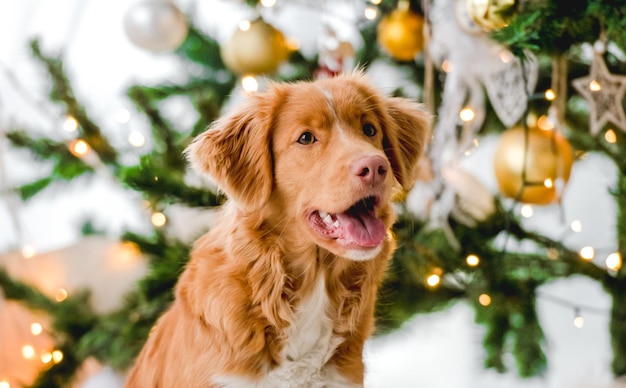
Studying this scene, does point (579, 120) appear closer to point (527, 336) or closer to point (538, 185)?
point (538, 185)

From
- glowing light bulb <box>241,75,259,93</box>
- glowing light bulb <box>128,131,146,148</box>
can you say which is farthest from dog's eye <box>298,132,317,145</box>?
glowing light bulb <box>128,131,146,148</box>

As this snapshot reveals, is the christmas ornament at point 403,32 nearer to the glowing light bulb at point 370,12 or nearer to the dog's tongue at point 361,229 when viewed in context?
the glowing light bulb at point 370,12

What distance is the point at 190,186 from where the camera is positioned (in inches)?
82.1

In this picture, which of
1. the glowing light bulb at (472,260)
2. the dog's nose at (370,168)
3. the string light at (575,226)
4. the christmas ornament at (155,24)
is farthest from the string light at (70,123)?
the string light at (575,226)

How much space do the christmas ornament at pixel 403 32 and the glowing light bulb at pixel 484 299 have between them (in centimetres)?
83

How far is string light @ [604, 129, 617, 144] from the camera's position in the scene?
2.34m

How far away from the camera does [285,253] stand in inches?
64.1

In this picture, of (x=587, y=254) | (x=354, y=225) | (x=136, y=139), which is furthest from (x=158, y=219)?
(x=587, y=254)

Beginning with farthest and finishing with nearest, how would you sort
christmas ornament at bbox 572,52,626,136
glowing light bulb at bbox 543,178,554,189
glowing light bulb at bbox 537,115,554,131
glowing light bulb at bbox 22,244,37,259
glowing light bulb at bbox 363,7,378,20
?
glowing light bulb at bbox 22,244,37,259, glowing light bulb at bbox 363,7,378,20, glowing light bulb at bbox 537,115,554,131, glowing light bulb at bbox 543,178,554,189, christmas ornament at bbox 572,52,626,136

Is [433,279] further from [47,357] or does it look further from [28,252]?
[28,252]

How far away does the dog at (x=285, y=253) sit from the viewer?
1564 mm

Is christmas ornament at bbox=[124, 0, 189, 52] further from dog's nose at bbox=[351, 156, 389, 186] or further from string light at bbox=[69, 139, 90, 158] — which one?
dog's nose at bbox=[351, 156, 389, 186]

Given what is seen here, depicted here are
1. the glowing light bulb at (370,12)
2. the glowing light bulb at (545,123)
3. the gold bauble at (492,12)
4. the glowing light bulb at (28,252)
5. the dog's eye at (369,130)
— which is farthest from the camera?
the glowing light bulb at (28,252)

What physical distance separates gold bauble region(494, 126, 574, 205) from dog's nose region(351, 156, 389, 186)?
876 mm
